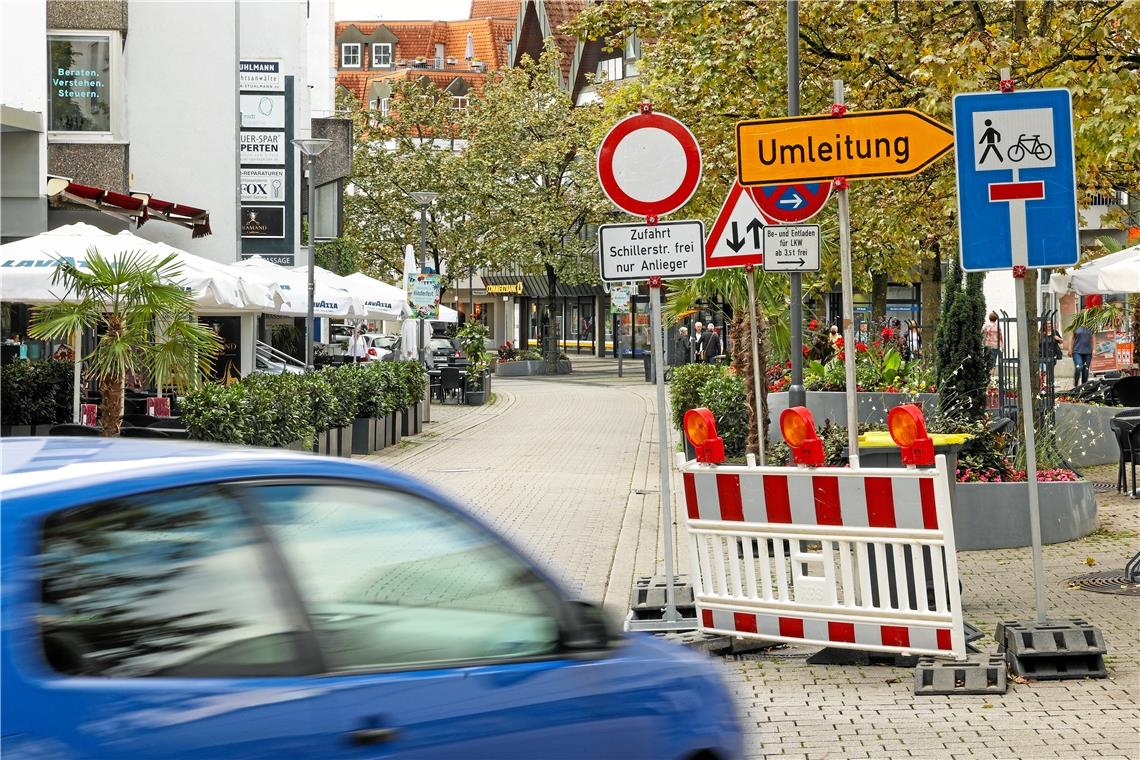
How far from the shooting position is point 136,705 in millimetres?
2979

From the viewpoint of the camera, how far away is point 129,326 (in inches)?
533

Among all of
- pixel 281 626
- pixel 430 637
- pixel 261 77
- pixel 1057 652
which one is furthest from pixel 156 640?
pixel 261 77

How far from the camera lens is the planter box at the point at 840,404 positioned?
18.8 meters

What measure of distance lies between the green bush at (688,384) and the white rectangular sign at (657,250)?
43.3ft

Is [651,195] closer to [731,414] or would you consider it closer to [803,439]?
[803,439]

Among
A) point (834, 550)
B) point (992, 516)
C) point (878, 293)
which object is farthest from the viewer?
point (878, 293)

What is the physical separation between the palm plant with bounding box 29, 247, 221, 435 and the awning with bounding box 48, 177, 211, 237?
38.0ft

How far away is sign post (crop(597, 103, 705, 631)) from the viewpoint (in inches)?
358

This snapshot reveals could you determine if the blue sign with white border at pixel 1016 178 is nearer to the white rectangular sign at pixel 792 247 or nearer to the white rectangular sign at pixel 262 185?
the white rectangular sign at pixel 792 247

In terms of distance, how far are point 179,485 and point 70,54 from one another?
95.7 ft

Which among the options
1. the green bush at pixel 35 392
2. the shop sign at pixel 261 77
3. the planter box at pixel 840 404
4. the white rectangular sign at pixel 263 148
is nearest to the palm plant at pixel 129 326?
the green bush at pixel 35 392

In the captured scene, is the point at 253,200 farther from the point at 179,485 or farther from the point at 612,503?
the point at 179,485

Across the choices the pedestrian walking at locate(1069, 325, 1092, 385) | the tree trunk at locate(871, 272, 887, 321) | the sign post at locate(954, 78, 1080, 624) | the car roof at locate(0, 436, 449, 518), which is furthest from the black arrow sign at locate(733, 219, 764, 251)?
the pedestrian walking at locate(1069, 325, 1092, 385)

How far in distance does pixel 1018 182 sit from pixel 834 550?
214cm
